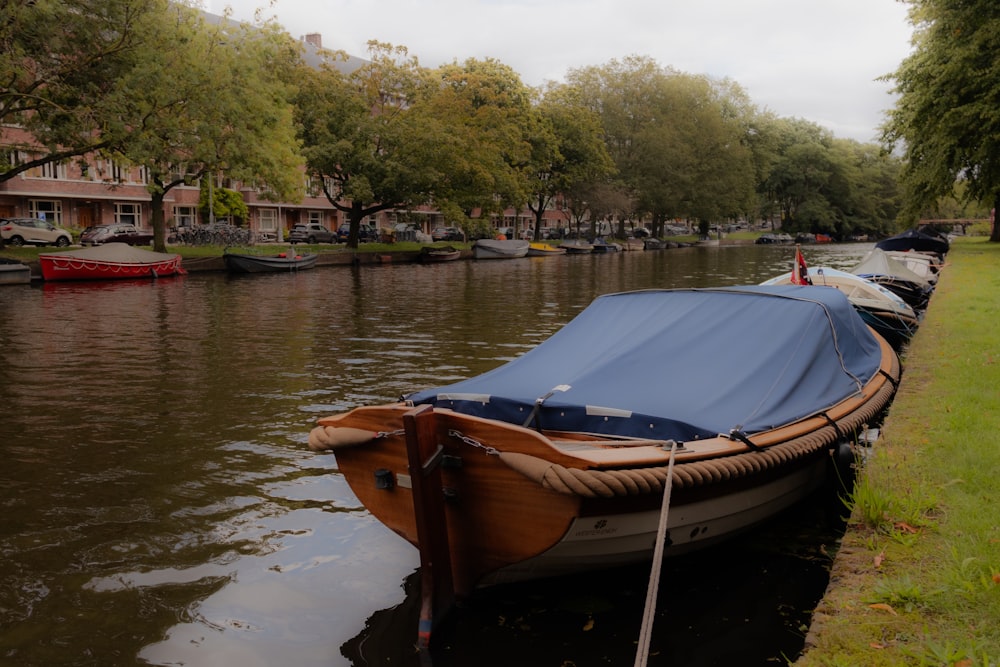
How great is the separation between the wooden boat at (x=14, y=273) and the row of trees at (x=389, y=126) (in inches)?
169

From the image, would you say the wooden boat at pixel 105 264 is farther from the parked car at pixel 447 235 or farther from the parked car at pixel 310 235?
the parked car at pixel 447 235

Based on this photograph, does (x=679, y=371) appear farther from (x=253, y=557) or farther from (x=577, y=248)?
(x=577, y=248)

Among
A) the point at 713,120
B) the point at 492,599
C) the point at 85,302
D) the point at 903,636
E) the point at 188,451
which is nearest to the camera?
the point at 903,636

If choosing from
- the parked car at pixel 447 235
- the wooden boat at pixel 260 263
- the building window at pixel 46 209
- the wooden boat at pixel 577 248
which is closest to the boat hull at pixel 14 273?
the wooden boat at pixel 260 263

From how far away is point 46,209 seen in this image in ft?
185

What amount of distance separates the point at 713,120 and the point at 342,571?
79650 mm

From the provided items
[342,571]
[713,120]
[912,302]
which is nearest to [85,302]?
[342,571]

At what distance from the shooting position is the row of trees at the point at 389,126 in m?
31.1

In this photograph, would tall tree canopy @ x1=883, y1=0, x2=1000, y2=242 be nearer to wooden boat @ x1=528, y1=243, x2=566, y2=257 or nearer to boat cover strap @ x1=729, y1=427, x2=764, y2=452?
boat cover strap @ x1=729, y1=427, x2=764, y2=452

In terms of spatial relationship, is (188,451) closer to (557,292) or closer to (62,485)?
(62,485)

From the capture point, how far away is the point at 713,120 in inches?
3147

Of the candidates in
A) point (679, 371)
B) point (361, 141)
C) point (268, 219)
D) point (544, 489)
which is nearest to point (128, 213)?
point (268, 219)

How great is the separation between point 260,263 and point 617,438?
115 feet

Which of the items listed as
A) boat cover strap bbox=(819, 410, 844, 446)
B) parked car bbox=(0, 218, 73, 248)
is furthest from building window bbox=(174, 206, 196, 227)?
boat cover strap bbox=(819, 410, 844, 446)
